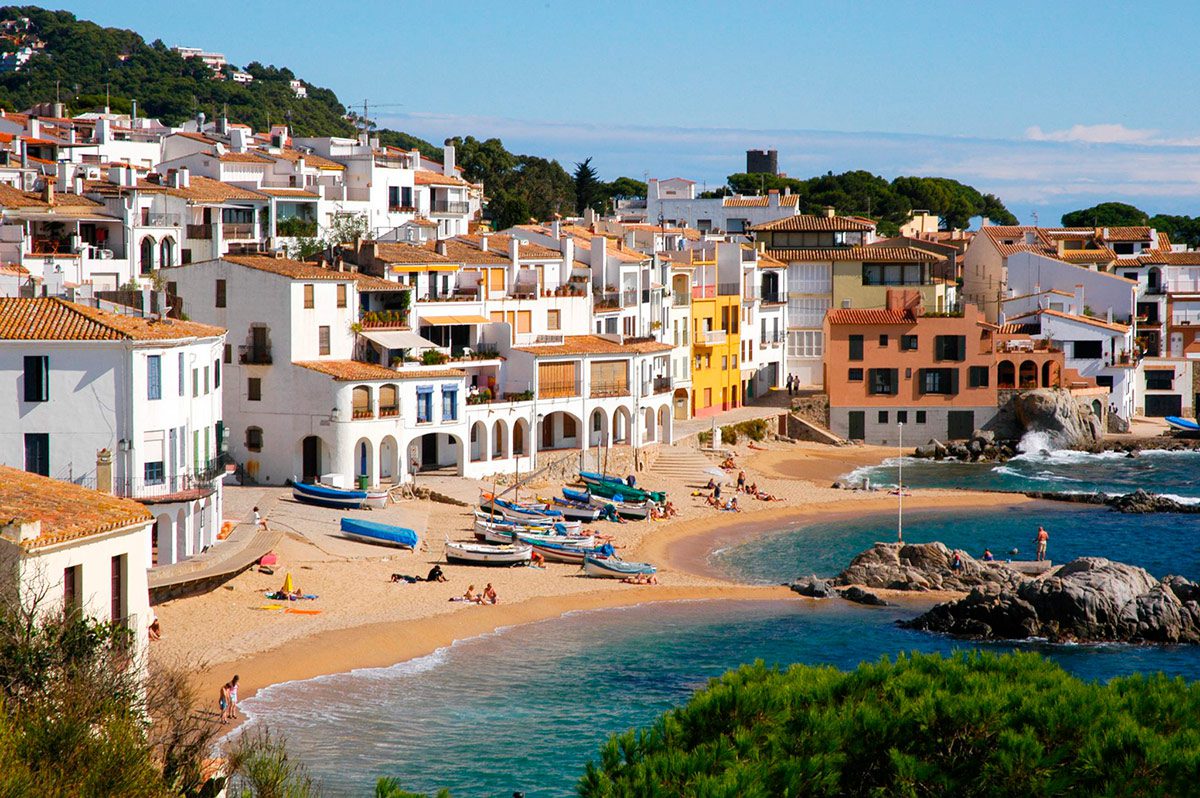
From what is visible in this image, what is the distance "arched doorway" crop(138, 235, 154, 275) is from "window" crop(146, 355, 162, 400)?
30131 mm

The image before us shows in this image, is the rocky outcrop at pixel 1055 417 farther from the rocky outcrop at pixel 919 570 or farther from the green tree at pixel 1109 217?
the green tree at pixel 1109 217

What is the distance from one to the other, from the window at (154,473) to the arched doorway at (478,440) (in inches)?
889

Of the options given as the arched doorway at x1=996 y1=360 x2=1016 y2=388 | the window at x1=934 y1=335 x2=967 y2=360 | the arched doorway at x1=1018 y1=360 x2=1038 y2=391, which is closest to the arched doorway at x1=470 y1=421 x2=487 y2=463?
the window at x1=934 y1=335 x2=967 y2=360

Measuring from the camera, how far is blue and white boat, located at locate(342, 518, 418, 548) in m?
52.1

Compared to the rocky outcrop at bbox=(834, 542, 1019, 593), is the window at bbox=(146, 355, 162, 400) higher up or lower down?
higher up

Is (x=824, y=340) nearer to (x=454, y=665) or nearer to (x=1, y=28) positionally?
(x=454, y=665)

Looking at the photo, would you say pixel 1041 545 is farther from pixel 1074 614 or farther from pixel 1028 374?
pixel 1028 374

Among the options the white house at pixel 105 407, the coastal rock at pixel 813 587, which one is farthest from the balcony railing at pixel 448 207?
the white house at pixel 105 407

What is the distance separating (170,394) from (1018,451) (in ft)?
178

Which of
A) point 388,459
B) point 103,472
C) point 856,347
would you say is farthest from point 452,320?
point 856,347

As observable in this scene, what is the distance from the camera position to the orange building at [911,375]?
87.5m

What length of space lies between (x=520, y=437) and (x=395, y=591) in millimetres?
23039

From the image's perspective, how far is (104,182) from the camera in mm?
81312

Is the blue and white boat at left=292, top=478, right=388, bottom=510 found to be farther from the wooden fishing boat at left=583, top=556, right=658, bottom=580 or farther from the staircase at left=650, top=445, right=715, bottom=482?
the staircase at left=650, top=445, right=715, bottom=482
